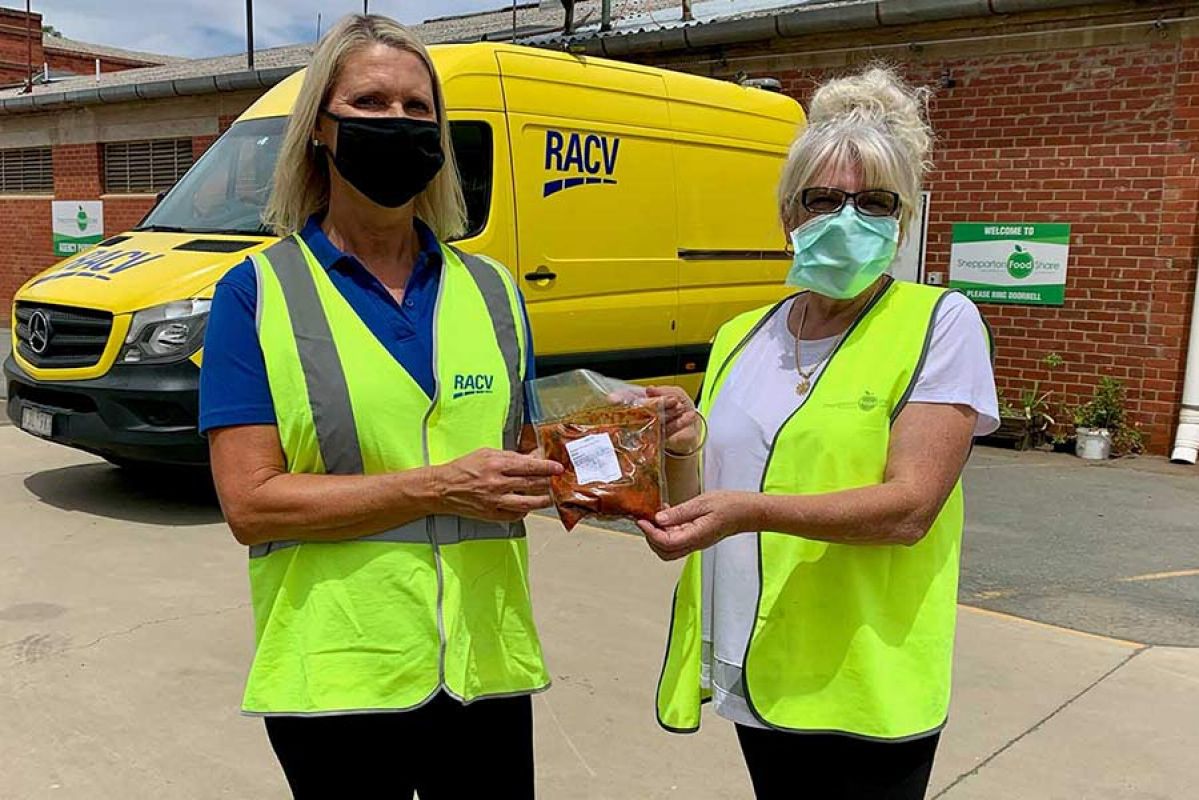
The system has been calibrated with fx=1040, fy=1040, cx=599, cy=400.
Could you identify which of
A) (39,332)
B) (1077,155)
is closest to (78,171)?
(39,332)

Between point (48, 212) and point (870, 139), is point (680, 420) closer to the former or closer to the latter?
point (870, 139)

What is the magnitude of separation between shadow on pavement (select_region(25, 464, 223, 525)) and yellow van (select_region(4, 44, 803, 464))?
49cm

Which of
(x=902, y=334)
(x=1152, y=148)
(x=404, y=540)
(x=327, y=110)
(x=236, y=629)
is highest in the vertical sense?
(x=1152, y=148)

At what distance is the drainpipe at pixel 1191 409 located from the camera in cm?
829

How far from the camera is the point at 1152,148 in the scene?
27.7 feet

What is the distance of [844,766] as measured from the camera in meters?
1.86

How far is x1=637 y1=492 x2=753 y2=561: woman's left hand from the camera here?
1.67m

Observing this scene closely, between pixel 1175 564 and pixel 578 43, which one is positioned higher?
pixel 578 43

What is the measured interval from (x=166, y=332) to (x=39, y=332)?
3.59ft

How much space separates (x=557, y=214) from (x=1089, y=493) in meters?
4.15

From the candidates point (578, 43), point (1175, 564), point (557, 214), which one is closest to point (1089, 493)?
point (1175, 564)

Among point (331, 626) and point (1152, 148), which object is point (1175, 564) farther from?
point (331, 626)

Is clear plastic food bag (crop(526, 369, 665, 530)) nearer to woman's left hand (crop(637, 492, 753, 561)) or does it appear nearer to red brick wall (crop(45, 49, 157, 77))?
woman's left hand (crop(637, 492, 753, 561))

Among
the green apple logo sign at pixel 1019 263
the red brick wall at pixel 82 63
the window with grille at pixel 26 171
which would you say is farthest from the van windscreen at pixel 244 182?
the red brick wall at pixel 82 63
